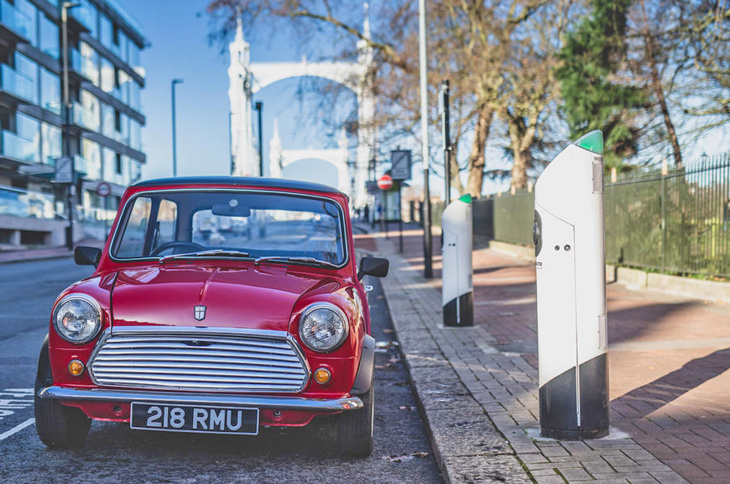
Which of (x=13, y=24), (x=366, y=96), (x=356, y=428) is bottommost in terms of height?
(x=356, y=428)

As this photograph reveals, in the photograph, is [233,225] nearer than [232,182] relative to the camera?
No

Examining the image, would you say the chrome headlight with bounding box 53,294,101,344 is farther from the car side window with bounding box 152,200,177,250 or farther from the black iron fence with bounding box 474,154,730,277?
the black iron fence with bounding box 474,154,730,277

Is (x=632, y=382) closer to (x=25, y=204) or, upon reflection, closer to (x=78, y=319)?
(x=78, y=319)

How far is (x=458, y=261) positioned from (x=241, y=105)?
2014 inches

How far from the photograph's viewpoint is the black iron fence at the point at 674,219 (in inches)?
432

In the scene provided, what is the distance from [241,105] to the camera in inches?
2275

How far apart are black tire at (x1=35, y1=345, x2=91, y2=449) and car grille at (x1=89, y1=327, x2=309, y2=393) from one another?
0.39 m

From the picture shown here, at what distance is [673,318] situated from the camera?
909 centimetres

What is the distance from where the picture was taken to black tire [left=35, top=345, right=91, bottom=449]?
409 centimetres

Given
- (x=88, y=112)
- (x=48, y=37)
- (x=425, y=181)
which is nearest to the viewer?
(x=425, y=181)

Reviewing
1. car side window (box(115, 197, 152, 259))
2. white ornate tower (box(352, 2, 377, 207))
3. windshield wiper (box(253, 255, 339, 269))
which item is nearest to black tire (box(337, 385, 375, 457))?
windshield wiper (box(253, 255, 339, 269))

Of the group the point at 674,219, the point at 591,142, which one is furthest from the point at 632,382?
the point at 674,219

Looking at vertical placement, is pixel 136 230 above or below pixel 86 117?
below

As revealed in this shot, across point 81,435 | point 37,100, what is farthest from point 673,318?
point 37,100
